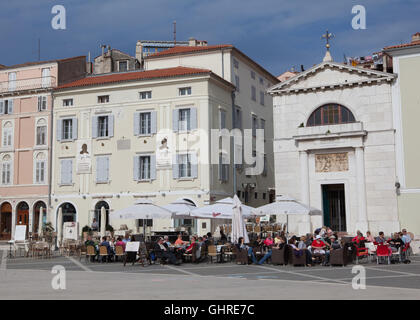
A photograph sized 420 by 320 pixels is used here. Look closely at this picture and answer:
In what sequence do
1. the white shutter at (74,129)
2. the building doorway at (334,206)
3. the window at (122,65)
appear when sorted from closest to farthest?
the building doorway at (334,206)
the white shutter at (74,129)
the window at (122,65)

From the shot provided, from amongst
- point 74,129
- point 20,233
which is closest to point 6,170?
point 74,129

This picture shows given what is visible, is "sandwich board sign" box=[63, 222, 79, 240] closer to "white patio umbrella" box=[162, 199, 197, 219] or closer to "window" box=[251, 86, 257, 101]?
"white patio umbrella" box=[162, 199, 197, 219]

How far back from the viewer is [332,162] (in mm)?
30375

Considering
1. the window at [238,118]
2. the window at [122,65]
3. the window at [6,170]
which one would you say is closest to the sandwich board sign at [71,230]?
the window at [6,170]

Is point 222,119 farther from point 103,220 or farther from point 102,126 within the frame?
point 103,220

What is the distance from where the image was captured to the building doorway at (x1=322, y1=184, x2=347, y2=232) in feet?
99.1

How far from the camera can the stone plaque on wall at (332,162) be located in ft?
98.7

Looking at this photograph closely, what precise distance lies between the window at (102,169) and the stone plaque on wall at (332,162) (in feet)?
46.5

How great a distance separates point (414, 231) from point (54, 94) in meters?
25.6

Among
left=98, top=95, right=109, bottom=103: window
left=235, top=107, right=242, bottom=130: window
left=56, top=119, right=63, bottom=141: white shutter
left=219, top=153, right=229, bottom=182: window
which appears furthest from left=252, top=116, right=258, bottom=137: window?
left=56, top=119, right=63, bottom=141: white shutter

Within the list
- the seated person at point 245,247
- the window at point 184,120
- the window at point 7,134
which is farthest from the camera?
the window at point 7,134

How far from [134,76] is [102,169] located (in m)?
6.70

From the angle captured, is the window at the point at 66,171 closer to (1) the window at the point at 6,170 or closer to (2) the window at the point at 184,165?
(1) the window at the point at 6,170
